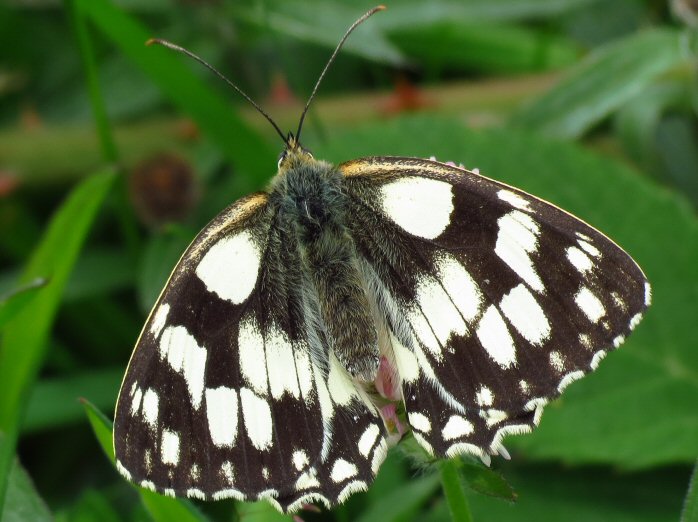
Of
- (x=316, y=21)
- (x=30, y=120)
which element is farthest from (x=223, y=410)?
(x=30, y=120)

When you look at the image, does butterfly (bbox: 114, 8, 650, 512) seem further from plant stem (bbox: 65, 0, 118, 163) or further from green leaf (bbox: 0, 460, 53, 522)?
plant stem (bbox: 65, 0, 118, 163)

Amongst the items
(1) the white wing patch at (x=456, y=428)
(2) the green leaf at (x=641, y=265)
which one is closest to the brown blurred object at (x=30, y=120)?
(2) the green leaf at (x=641, y=265)

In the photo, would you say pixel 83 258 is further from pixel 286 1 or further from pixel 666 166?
pixel 666 166

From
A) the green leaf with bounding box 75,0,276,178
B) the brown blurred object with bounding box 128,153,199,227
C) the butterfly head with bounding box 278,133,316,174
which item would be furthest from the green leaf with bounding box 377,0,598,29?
the butterfly head with bounding box 278,133,316,174

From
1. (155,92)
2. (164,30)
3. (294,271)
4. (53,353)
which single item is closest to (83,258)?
(53,353)

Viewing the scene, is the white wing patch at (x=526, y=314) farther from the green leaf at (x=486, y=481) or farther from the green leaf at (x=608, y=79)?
the green leaf at (x=608, y=79)

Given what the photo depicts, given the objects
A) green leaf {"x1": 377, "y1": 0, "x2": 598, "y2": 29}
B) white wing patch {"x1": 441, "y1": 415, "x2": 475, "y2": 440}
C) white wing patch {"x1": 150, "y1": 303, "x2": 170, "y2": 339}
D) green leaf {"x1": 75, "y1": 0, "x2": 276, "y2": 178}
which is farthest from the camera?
green leaf {"x1": 377, "y1": 0, "x2": 598, "y2": 29}

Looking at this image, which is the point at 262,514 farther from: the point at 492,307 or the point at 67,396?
the point at 67,396
